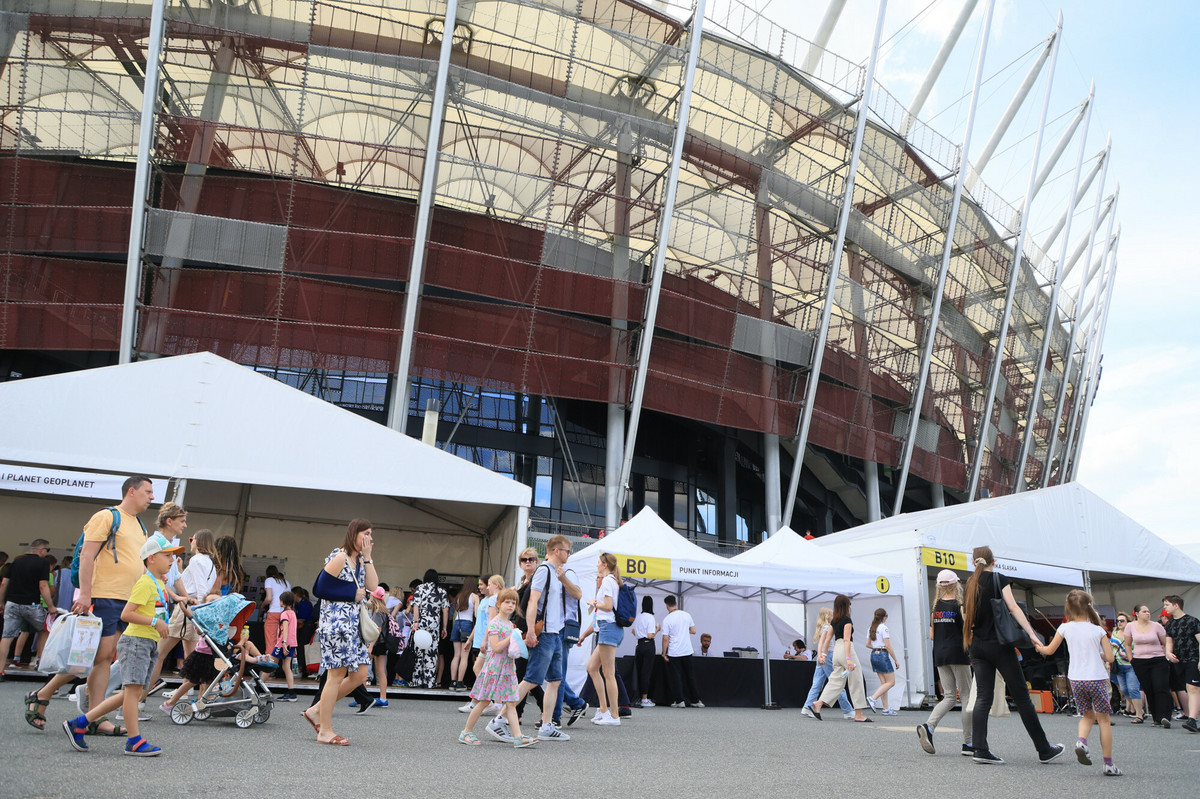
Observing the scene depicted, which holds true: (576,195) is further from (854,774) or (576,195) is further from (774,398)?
(854,774)

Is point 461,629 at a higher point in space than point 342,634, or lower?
lower

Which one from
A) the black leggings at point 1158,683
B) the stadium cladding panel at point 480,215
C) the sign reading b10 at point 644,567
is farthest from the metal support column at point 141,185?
the black leggings at point 1158,683

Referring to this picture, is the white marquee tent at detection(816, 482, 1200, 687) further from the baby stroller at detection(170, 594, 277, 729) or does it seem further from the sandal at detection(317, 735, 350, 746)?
the sandal at detection(317, 735, 350, 746)

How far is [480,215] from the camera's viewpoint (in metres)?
25.7

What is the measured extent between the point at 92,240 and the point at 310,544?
1111cm

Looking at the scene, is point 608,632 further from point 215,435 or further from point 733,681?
point 215,435

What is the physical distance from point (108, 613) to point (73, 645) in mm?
311

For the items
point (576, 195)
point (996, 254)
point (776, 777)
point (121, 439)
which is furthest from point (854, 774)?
point (996, 254)

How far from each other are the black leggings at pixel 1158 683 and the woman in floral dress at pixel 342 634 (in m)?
10.3

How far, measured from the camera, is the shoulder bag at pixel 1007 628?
7000 millimetres

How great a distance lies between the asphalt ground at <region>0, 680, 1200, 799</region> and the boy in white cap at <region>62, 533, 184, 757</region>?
17 centimetres

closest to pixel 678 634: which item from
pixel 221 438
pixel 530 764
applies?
pixel 221 438

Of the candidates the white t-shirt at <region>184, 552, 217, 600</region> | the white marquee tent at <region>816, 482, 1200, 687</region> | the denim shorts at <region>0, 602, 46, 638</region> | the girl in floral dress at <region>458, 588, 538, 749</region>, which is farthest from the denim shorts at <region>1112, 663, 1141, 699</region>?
the denim shorts at <region>0, 602, 46, 638</region>

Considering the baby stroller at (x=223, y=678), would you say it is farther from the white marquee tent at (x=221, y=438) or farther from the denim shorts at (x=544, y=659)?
the white marquee tent at (x=221, y=438)
